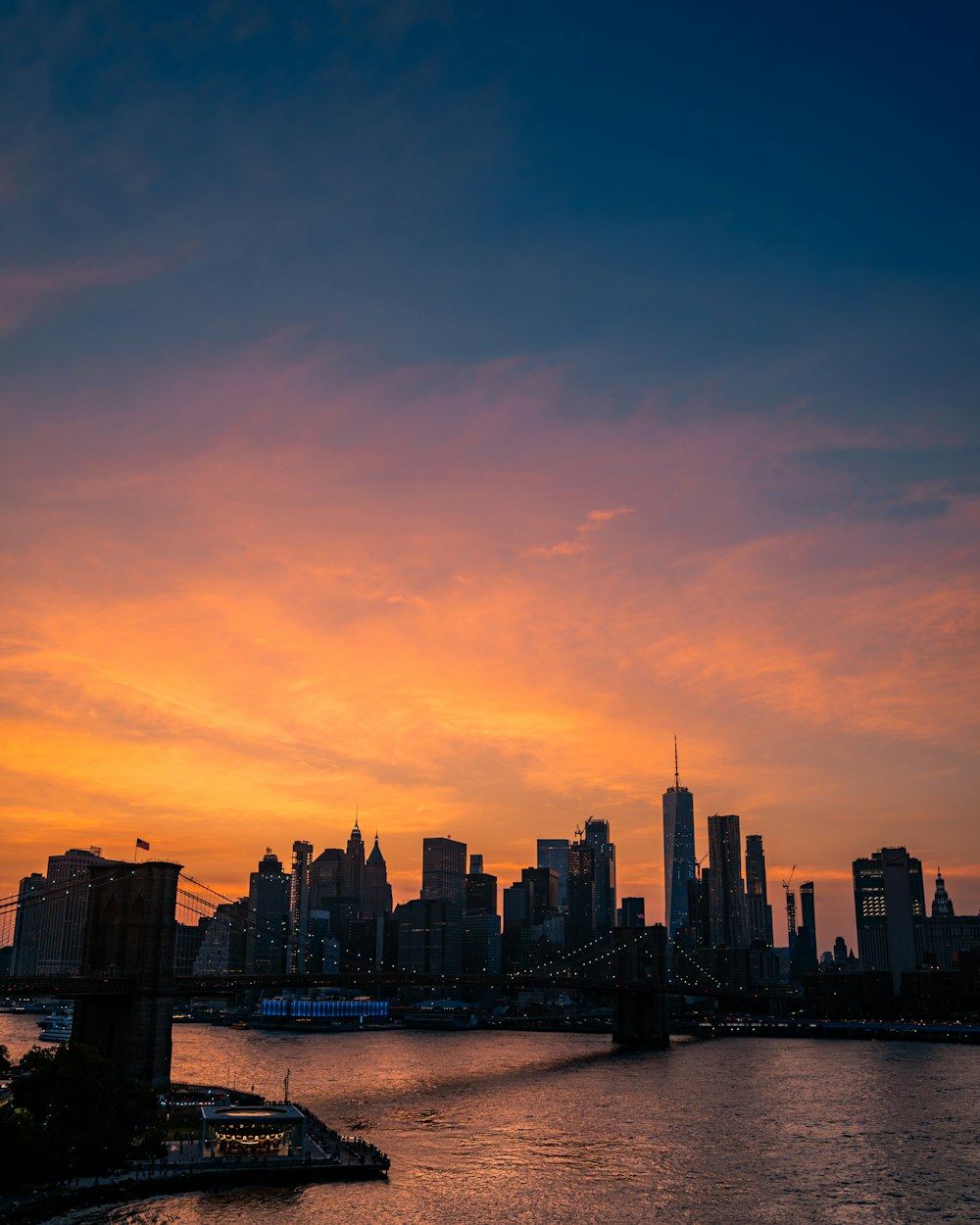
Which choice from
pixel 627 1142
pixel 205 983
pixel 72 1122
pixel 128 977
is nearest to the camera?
pixel 72 1122

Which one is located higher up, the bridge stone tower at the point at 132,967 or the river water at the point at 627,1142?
the bridge stone tower at the point at 132,967

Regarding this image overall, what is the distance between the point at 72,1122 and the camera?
6100 centimetres

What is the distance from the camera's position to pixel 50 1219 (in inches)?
2032

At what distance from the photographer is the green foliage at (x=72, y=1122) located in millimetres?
56438

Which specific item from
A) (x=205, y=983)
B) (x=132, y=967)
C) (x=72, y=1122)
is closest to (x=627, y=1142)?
(x=72, y=1122)

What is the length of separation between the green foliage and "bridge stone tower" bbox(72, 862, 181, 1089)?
16819 mm

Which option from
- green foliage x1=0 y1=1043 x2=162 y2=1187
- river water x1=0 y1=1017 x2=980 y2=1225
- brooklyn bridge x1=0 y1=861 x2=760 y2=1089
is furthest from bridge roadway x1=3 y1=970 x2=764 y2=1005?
green foliage x1=0 y1=1043 x2=162 y2=1187

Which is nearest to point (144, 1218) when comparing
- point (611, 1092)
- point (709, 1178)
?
point (709, 1178)

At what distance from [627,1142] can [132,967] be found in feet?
128

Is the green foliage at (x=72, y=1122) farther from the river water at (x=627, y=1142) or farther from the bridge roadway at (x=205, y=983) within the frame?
the bridge roadway at (x=205, y=983)

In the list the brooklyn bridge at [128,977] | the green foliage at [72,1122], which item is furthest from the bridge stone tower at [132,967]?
the green foliage at [72,1122]

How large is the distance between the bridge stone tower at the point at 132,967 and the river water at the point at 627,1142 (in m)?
14.2

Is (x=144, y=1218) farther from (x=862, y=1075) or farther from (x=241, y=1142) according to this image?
(x=862, y=1075)

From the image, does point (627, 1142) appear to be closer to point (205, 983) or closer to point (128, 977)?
point (128, 977)
